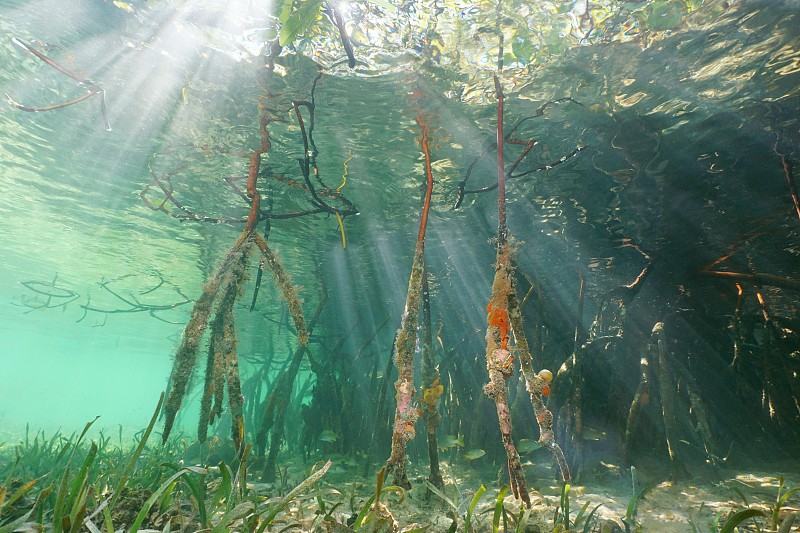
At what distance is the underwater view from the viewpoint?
355 cm

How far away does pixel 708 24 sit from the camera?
532 centimetres

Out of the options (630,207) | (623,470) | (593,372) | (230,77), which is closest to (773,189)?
(630,207)

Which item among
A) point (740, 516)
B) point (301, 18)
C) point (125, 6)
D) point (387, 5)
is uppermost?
point (125, 6)

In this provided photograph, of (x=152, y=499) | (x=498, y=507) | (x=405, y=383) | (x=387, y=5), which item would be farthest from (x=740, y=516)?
(x=387, y=5)

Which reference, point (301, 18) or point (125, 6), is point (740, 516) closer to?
point (301, 18)

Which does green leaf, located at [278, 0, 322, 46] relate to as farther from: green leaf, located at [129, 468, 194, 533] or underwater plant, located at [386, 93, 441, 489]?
green leaf, located at [129, 468, 194, 533]

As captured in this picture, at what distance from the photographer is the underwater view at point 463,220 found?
3.55 m

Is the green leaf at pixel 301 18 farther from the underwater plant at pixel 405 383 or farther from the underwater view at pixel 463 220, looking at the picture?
the underwater plant at pixel 405 383

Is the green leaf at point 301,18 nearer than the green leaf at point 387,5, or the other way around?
the green leaf at point 301,18

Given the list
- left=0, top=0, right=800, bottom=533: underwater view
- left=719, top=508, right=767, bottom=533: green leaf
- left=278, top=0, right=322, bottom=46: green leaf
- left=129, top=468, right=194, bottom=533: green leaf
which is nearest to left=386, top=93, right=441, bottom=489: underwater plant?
left=0, top=0, right=800, bottom=533: underwater view

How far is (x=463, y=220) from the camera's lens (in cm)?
1073

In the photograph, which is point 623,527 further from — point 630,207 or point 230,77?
A: point 230,77

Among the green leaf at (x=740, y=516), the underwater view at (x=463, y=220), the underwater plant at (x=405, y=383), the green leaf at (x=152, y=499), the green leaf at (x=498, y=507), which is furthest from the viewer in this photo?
the underwater view at (x=463, y=220)

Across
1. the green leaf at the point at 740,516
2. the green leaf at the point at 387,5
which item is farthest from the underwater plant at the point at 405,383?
the green leaf at the point at 387,5
